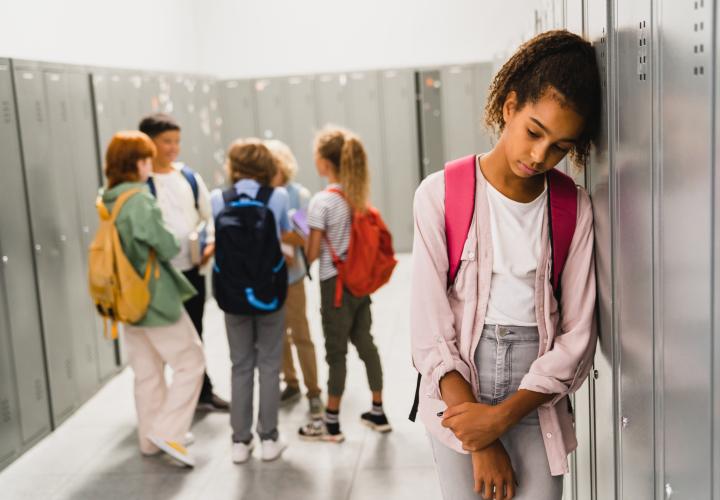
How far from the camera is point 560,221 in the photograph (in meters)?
1.83

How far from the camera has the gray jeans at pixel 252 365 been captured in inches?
161

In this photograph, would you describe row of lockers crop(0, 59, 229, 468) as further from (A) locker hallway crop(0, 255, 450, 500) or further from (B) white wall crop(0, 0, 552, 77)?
(B) white wall crop(0, 0, 552, 77)

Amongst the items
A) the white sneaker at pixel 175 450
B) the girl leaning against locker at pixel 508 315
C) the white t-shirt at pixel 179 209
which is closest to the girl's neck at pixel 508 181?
the girl leaning against locker at pixel 508 315

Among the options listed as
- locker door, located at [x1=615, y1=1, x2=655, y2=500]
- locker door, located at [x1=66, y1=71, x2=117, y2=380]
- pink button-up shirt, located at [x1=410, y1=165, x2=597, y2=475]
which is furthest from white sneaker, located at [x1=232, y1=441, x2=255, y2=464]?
locker door, located at [x1=615, y1=1, x2=655, y2=500]

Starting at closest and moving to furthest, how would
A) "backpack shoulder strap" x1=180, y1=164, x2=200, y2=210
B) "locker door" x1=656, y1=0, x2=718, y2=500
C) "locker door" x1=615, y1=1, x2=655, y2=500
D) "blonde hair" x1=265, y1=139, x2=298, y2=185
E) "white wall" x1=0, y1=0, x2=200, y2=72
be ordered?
"locker door" x1=656, y1=0, x2=718, y2=500, "locker door" x1=615, y1=1, x2=655, y2=500, "blonde hair" x1=265, y1=139, x2=298, y2=185, "backpack shoulder strap" x1=180, y1=164, x2=200, y2=210, "white wall" x1=0, y1=0, x2=200, y2=72

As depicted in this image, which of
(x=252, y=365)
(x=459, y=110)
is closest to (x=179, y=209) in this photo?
(x=252, y=365)

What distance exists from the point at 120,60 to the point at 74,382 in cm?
327

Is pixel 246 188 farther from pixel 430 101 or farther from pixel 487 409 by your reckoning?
pixel 430 101

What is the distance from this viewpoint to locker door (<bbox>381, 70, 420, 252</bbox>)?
31.2 feet

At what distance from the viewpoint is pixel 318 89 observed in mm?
9570

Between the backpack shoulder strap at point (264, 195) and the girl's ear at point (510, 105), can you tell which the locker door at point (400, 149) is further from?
the girl's ear at point (510, 105)

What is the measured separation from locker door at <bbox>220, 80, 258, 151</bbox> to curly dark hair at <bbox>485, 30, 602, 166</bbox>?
26.4 ft

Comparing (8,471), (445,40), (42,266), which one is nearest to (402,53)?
(445,40)

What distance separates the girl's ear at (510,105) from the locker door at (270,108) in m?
8.05
